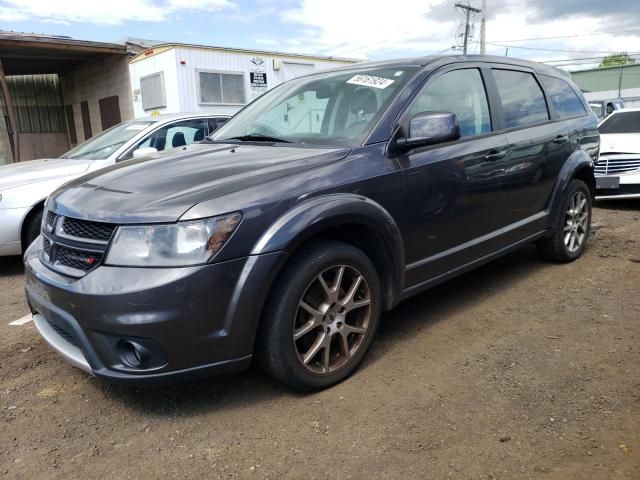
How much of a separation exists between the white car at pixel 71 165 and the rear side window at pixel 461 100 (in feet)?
8.99

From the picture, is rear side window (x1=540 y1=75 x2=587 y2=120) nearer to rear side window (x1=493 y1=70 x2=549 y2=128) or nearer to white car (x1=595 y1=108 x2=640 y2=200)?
rear side window (x1=493 y1=70 x2=549 y2=128)

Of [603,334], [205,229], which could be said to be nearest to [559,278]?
[603,334]

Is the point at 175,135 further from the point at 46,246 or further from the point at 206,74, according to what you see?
the point at 206,74

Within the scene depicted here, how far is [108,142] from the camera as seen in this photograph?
6070 millimetres

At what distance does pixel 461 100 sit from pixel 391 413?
2.19 m

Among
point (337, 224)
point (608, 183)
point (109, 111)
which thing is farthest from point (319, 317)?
point (109, 111)

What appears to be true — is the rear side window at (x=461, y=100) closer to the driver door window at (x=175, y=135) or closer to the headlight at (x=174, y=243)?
the headlight at (x=174, y=243)

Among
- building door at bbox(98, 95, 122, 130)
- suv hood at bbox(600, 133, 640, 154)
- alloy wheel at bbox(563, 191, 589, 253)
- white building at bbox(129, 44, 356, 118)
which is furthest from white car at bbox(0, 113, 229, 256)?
building door at bbox(98, 95, 122, 130)

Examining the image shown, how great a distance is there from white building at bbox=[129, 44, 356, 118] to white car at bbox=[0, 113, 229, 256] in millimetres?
6066

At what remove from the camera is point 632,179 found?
7.40 m

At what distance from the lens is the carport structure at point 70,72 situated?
Answer: 13516 mm

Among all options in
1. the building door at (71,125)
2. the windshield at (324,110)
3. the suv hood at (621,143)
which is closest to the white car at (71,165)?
the windshield at (324,110)

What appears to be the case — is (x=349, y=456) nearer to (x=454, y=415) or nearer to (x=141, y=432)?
(x=454, y=415)

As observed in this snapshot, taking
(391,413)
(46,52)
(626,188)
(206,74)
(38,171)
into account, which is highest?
(46,52)
